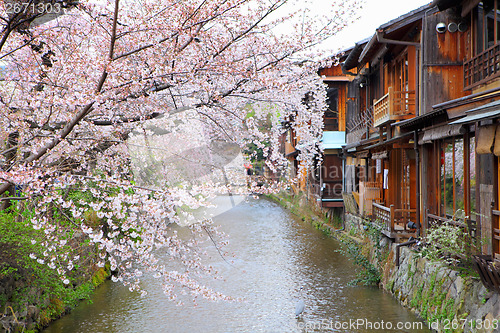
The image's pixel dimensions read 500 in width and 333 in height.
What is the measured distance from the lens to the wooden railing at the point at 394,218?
1107 cm

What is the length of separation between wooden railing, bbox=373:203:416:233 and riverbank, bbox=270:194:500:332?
0.44 metres

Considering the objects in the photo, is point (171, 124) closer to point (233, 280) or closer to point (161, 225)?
point (233, 280)

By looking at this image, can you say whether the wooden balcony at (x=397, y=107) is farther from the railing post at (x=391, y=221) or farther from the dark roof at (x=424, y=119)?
the railing post at (x=391, y=221)

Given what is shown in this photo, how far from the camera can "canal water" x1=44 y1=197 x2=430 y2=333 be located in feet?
28.9

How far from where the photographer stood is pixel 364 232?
46.8 feet

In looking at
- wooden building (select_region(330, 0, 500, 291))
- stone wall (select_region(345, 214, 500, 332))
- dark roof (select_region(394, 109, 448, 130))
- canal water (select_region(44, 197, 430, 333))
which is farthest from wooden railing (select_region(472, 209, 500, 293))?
dark roof (select_region(394, 109, 448, 130))

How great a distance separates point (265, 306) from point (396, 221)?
477cm

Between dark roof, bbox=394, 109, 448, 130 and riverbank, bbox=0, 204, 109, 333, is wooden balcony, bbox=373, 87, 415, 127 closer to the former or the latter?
dark roof, bbox=394, 109, 448, 130

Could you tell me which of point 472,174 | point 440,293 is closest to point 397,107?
point 472,174

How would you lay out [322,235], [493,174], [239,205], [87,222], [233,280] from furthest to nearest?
[239,205]
[322,235]
[233,280]
[87,222]
[493,174]

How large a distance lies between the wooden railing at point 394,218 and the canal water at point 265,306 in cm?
175

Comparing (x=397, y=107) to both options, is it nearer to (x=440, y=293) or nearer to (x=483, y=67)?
(x=483, y=67)

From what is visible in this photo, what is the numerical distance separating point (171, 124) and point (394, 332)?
848cm

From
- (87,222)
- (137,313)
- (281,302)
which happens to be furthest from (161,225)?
(87,222)
